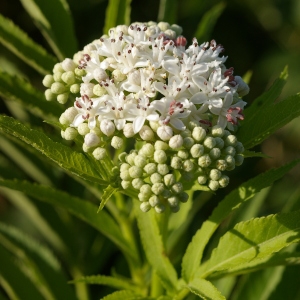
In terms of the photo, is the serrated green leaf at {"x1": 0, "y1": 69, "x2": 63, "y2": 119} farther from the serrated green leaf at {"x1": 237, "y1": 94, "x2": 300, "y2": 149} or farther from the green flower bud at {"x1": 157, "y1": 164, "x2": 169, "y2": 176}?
the serrated green leaf at {"x1": 237, "y1": 94, "x2": 300, "y2": 149}

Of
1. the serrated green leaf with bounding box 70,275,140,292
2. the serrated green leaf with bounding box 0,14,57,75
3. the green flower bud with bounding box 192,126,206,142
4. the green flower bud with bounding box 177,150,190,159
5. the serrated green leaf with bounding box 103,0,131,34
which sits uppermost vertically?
the serrated green leaf with bounding box 103,0,131,34

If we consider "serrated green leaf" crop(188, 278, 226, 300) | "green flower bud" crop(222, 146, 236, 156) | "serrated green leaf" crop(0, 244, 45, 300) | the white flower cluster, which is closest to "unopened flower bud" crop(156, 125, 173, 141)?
the white flower cluster

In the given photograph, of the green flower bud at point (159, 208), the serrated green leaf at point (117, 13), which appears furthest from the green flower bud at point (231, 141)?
the serrated green leaf at point (117, 13)

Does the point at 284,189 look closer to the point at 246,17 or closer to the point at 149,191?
the point at 246,17

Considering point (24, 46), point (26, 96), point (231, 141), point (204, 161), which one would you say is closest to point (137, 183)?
point (204, 161)

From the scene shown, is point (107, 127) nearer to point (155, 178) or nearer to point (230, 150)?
point (155, 178)

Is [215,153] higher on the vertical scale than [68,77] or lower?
lower

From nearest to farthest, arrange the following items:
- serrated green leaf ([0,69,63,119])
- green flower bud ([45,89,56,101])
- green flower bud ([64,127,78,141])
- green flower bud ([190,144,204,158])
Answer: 1. green flower bud ([190,144,204,158])
2. green flower bud ([64,127,78,141])
3. green flower bud ([45,89,56,101])
4. serrated green leaf ([0,69,63,119])
